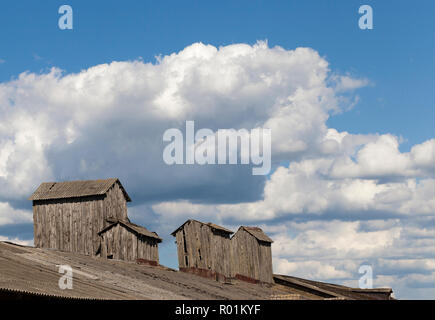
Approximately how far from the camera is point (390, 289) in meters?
54.6

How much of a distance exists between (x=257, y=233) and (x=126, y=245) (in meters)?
12.4

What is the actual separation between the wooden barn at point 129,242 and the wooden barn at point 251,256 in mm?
6694

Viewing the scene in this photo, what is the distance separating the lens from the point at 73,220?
4931cm

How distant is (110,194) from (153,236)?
5.41m

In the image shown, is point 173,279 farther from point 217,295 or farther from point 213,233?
point 213,233

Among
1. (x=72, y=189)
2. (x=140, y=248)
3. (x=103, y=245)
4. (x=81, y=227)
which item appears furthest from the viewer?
(x=72, y=189)

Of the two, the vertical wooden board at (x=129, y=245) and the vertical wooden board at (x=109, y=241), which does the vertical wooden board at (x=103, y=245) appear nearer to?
the vertical wooden board at (x=109, y=241)

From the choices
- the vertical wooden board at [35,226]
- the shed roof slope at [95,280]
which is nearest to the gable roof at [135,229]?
the shed roof slope at [95,280]

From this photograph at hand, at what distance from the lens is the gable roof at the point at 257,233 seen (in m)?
52.2

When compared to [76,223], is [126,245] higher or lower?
lower

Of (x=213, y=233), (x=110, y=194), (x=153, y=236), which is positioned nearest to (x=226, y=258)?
(x=213, y=233)

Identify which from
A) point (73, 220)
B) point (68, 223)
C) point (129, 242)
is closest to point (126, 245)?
point (129, 242)

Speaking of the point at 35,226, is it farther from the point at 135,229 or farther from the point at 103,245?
the point at 135,229
